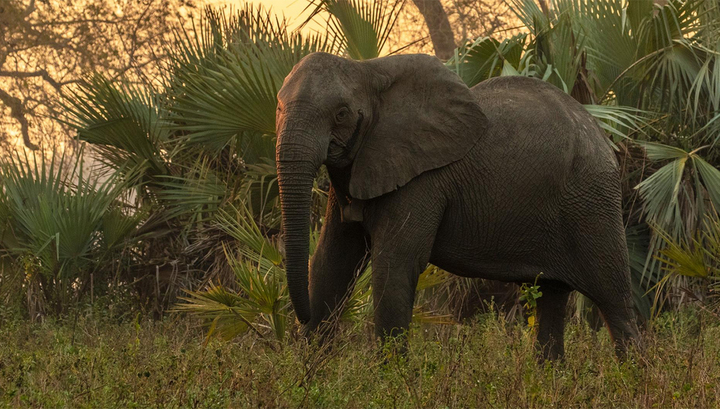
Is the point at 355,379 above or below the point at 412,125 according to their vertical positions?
below

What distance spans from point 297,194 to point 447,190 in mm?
1049

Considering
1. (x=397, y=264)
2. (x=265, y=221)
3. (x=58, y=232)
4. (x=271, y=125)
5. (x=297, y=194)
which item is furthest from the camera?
(x=58, y=232)

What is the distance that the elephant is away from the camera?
611 centimetres

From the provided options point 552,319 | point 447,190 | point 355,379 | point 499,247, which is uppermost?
point 447,190

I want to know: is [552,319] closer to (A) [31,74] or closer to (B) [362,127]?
(B) [362,127]

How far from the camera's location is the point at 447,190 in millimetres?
6414

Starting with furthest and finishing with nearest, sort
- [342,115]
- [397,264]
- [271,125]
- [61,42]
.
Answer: [61,42], [271,125], [397,264], [342,115]

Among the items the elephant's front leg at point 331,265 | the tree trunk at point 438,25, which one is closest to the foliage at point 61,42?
the tree trunk at point 438,25

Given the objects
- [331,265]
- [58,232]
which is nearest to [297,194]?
[331,265]

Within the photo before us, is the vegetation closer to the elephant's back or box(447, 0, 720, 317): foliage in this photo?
box(447, 0, 720, 317): foliage

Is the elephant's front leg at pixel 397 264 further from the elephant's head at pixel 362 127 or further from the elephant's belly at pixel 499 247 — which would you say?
the elephant's belly at pixel 499 247

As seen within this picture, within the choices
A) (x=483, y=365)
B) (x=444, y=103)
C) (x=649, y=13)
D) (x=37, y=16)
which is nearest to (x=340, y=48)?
(x=649, y=13)

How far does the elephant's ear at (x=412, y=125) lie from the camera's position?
244 inches

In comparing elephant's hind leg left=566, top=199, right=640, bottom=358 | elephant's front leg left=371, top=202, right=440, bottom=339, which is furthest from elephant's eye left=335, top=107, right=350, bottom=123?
elephant's hind leg left=566, top=199, right=640, bottom=358
